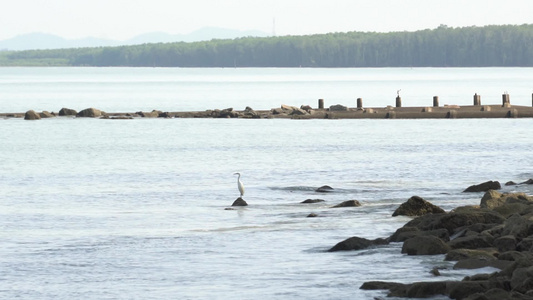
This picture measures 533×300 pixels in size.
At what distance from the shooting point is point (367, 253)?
776 inches

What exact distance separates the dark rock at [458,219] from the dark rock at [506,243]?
2046mm

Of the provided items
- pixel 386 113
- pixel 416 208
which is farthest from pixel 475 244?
pixel 386 113

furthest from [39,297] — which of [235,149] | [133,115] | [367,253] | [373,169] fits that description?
[133,115]

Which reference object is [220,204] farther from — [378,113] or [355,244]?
[378,113]

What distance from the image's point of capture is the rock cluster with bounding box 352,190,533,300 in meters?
14.8

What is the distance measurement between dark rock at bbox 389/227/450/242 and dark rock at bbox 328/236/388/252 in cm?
36

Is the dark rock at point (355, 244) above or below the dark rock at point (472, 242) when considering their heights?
below

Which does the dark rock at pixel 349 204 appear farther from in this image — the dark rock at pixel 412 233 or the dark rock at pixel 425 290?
the dark rock at pixel 425 290

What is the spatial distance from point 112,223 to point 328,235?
5792 millimetres

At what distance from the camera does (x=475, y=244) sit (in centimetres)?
1861

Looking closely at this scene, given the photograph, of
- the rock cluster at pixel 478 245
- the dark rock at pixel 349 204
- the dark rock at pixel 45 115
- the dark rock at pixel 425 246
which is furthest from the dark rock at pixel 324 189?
the dark rock at pixel 45 115

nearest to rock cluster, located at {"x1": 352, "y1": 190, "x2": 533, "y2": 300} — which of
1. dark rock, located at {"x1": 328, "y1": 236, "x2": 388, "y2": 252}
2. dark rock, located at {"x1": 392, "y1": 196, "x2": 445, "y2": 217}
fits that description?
dark rock, located at {"x1": 328, "y1": 236, "x2": 388, "y2": 252}

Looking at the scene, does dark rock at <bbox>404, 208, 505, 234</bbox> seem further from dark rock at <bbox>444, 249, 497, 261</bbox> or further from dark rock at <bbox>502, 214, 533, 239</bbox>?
dark rock at <bbox>444, 249, 497, 261</bbox>

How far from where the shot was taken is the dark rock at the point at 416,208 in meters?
23.4
